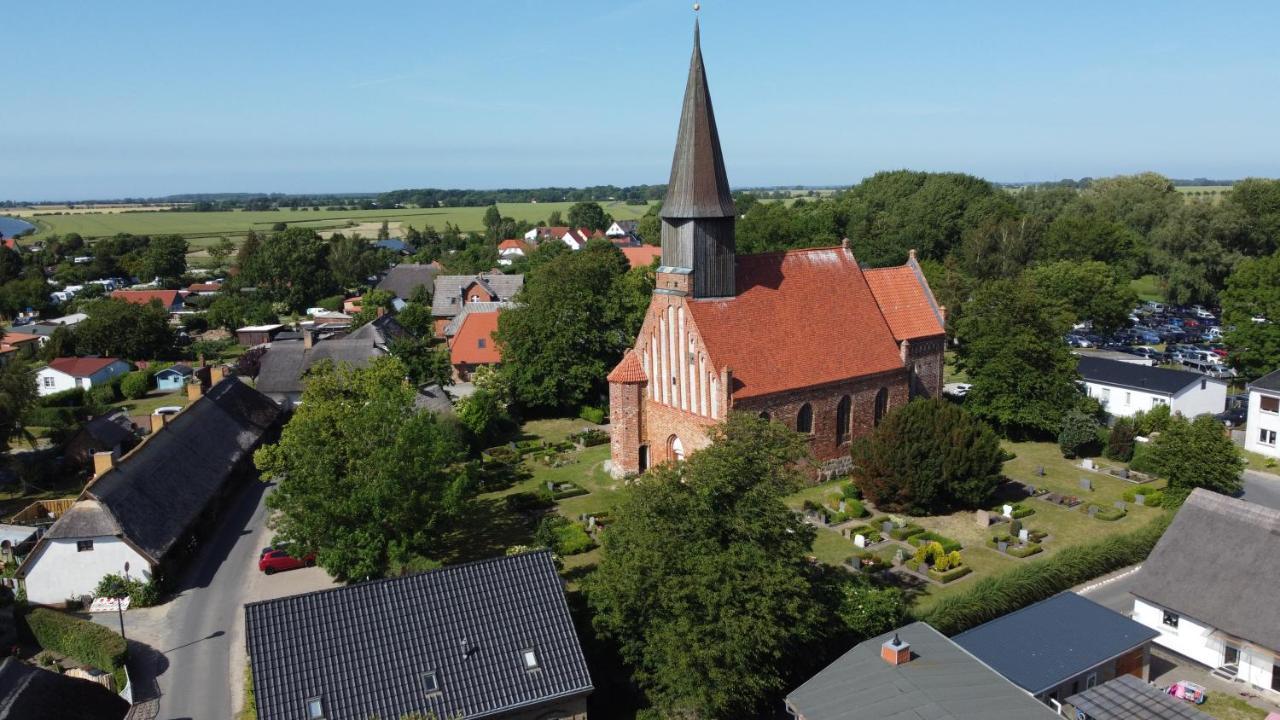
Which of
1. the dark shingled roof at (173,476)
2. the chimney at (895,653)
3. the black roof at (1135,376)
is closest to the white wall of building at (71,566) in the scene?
the dark shingled roof at (173,476)

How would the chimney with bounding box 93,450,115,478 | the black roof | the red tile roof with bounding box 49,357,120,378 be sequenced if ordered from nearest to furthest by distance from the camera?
the chimney with bounding box 93,450,115,478, the black roof, the red tile roof with bounding box 49,357,120,378

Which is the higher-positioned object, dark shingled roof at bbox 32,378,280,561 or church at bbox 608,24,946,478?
church at bbox 608,24,946,478

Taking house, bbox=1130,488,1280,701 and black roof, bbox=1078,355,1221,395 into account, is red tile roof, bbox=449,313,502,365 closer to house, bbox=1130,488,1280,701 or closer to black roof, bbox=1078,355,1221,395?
black roof, bbox=1078,355,1221,395

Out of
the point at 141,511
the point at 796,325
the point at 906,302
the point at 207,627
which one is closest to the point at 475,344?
the point at 796,325

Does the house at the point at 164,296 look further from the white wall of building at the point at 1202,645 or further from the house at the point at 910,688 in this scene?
the white wall of building at the point at 1202,645

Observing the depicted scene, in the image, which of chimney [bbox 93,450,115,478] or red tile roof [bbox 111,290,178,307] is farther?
red tile roof [bbox 111,290,178,307]

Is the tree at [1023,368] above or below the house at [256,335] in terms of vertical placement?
above

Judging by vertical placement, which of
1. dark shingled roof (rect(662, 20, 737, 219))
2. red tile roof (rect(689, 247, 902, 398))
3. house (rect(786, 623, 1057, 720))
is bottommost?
house (rect(786, 623, 1057, 720))

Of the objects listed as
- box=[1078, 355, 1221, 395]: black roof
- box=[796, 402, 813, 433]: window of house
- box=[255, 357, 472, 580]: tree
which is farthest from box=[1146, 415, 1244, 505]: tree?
box=[255, 357, 472, 580]: tree
